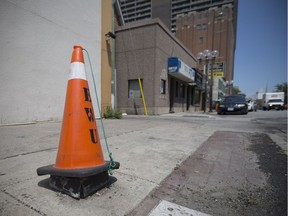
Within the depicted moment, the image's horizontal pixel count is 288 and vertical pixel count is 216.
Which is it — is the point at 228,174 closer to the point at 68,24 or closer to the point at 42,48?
the point at 42,48

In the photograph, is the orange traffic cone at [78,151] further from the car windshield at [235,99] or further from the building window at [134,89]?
the car windshield at [235,99]

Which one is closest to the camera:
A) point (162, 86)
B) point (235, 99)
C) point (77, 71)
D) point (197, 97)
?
point (77, 71)

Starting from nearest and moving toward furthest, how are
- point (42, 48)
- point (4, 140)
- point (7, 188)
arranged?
1. point (7, 188)
2. point (4, 140)
3. point (42, 48)

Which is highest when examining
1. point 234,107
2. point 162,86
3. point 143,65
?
point 143,65

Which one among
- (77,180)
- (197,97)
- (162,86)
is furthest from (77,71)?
(197,97)

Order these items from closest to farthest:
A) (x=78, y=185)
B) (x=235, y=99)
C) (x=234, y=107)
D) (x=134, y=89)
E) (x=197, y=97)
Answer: (x=78, y=185) → (x=134, y=89) → (x=234, y=107) → (x=235, y=99) → (x=197, y=97)

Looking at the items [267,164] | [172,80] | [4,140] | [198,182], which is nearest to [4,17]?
[4,140]

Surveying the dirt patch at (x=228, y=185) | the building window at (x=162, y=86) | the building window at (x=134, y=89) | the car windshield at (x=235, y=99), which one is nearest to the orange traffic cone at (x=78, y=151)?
the dirt patch at (x=228, y=185)

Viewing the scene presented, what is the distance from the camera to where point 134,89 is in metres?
13.5

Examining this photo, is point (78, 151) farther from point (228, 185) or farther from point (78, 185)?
point (228, 185)

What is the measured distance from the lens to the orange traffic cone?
5.57 ft

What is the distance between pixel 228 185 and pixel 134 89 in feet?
38.4

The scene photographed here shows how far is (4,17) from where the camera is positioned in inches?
215

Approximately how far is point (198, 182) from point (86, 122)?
5.03ft
